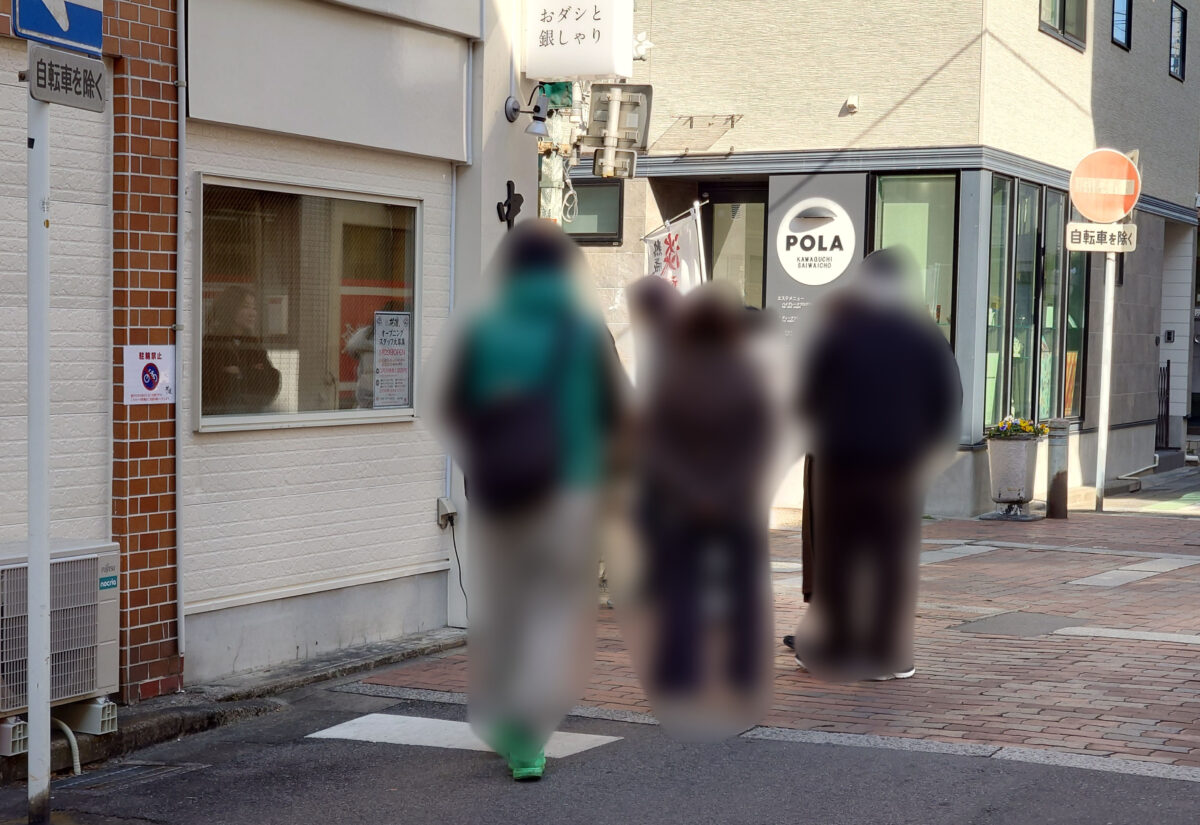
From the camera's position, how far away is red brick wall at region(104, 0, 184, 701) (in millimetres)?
10078

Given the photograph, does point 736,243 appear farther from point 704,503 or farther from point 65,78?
point 704,503

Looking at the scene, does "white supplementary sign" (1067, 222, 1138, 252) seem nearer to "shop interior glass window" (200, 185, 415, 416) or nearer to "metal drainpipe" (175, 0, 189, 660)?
"metal drainpipe" (175, 0, 189, 660)

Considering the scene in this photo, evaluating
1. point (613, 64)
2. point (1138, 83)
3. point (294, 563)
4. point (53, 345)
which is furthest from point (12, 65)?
point (1138, 83)

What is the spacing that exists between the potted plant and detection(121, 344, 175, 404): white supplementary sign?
568 centimetres

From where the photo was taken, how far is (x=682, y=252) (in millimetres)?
2221

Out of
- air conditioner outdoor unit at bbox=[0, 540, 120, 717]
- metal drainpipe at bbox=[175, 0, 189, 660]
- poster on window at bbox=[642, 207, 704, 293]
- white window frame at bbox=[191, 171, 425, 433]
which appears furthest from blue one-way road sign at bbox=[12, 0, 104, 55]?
poster on window at bbox=[642, 207, 704, 293]

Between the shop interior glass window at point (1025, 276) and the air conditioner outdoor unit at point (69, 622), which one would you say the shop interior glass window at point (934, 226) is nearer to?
the shop interior glass window at point (1025, 276)

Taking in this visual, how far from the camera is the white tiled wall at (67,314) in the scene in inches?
376

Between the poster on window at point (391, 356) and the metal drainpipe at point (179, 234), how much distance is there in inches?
77.1

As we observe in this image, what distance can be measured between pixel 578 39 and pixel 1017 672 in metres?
10.1

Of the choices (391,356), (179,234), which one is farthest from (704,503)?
(391,356)

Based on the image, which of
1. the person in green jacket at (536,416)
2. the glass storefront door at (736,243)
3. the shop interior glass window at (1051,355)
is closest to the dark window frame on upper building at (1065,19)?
the person in green jacket at (536,416)

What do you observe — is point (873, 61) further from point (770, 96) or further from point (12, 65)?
point (12, 65)

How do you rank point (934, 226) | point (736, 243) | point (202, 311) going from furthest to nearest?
point (736, 243), point (934, 226), point (202, 311)
